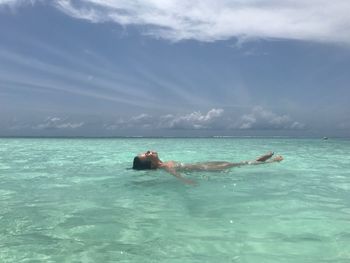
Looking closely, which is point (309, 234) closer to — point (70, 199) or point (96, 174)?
point (70, 199)

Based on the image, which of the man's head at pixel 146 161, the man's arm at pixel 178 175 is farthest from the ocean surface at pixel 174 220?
the man's head at pixel 146 161

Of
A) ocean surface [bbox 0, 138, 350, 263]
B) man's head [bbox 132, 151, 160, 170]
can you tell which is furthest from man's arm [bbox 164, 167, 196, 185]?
man's head [bbox 132, 151, 160, 170]

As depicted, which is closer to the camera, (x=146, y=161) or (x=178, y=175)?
(x=178, y=175)

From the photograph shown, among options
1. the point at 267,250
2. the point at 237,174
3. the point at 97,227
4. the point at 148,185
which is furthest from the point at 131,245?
the point at 237,174

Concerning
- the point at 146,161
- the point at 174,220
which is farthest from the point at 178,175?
the point at 174,220

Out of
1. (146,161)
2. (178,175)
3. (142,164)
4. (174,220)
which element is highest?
(146,161)

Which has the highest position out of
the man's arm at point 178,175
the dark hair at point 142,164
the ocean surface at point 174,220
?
the dark hair at point 142,164

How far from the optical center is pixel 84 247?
5.86 metres

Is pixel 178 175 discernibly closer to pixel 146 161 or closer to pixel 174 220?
pixel 146 161

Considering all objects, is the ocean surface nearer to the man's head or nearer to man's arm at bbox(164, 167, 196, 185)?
man's arm at bbox(164, 167, 196, 185)

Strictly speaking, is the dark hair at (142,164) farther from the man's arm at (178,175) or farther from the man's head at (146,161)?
the man's arm at (178,175)

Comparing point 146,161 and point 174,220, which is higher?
point 146,161

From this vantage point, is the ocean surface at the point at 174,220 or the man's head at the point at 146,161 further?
the man's head at the point at 146,161

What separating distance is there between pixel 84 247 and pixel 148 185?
588cm
